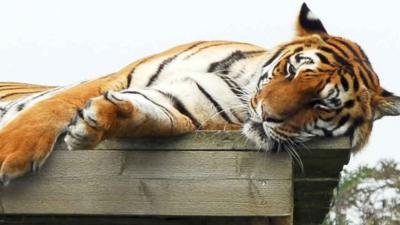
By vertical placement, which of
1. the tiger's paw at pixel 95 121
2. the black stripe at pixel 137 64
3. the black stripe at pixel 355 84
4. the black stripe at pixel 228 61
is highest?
the tiger's paw at pixel 95 121

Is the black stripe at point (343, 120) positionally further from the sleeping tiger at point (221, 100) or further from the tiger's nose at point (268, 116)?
the tiger's nose at point (268, 116)

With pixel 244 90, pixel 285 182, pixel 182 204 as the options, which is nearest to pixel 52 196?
pixel 182 204

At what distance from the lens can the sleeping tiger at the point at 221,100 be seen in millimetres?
3166

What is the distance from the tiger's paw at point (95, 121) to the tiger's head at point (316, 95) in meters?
0.41

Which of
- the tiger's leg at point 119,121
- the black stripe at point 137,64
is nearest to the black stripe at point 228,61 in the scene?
the black stripe at point 137,64

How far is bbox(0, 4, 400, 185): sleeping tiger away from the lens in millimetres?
3166

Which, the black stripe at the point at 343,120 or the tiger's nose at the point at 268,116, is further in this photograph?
the black stripe at the point at 343,120

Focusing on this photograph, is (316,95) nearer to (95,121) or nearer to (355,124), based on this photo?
(355,124)

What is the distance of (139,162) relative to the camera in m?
3.15

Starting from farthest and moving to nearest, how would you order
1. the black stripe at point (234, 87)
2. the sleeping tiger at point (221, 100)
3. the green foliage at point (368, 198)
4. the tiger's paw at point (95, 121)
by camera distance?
the green foliage at point (368, 198) → the black stripe at point (234, 87) → the sleeping tiger at point (221, 100) → the tiger's paw at point (95, 121)

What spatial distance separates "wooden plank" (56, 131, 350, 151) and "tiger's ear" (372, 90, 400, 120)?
20.6 inches

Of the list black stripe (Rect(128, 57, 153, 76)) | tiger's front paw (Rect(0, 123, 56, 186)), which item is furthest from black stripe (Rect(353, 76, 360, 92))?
tiger's front paw (Rect(0, 123, 56, 186))

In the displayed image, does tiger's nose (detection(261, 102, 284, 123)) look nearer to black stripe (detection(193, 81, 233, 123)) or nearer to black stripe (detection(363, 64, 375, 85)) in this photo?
black stripe (detection(193, 81, 233, 123))

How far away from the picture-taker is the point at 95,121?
3049 mm
